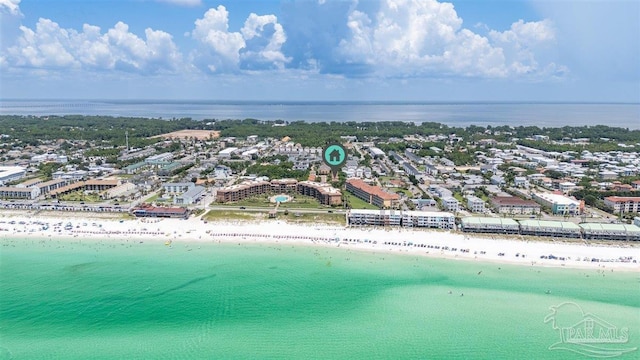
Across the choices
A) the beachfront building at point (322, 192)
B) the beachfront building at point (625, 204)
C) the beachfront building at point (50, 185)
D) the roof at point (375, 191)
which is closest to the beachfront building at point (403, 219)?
the roof at point (375, 191)

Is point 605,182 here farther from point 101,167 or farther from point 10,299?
point 101,167

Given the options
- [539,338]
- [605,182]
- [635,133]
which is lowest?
[539,338]

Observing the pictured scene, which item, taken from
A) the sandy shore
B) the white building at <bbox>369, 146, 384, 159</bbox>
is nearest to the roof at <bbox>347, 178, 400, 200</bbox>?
the sandy shore

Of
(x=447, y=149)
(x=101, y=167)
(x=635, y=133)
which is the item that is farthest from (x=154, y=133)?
(x=635, y=133)

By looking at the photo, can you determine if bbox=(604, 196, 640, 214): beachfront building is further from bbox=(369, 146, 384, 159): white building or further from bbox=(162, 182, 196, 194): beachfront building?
bbox=(162, 182, 196, 194): beachfront building

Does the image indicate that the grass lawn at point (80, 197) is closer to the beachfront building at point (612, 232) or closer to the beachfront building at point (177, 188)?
the beachfront building at point (177, 188)
